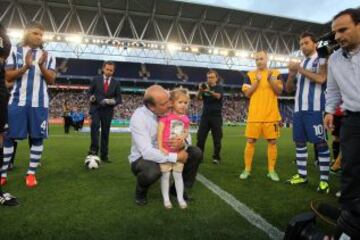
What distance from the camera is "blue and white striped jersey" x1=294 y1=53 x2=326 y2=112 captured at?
480 cm

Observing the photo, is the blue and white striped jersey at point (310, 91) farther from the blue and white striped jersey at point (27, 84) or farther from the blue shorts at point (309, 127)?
the blue and white striped jersey at point (27, 84)

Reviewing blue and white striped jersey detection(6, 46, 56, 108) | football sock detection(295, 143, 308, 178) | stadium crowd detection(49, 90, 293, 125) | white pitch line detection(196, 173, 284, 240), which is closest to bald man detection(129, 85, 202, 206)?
white pitch line detection(196, 173, 284, 240)

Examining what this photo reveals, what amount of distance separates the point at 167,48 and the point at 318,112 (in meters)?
28.3

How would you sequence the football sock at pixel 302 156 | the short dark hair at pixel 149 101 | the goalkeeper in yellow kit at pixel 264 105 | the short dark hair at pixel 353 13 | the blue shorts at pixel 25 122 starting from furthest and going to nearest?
the goalkeeper in yellow kit at pixel 264 105, the football sock at pixel 302 156, the blue shorts at pixel 25 122, the short dark hair at pixel 149 101, the short dark hair at pixel 353 13

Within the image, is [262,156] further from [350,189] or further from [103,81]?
[350,189]

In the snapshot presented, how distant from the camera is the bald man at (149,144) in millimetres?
3744

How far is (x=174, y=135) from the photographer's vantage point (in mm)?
3881

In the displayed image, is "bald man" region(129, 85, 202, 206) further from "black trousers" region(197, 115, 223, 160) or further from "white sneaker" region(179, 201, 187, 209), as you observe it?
"black trousers" region(197, 115, 223, 160)

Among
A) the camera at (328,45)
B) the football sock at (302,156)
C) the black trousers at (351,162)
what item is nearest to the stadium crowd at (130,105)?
the football sock at (302,156)

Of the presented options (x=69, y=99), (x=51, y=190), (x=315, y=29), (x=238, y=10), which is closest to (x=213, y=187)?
(x=51, y=190)

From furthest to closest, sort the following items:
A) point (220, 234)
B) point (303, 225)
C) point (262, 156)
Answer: point (262, 156)
point (220, 234)
point (303, 225)

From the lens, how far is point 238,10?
29641 mm

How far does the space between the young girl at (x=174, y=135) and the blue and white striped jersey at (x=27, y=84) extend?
6.58ft

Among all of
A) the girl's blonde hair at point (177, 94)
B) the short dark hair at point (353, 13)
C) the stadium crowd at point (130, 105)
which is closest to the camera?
the short dark hair at point (353, 13)
